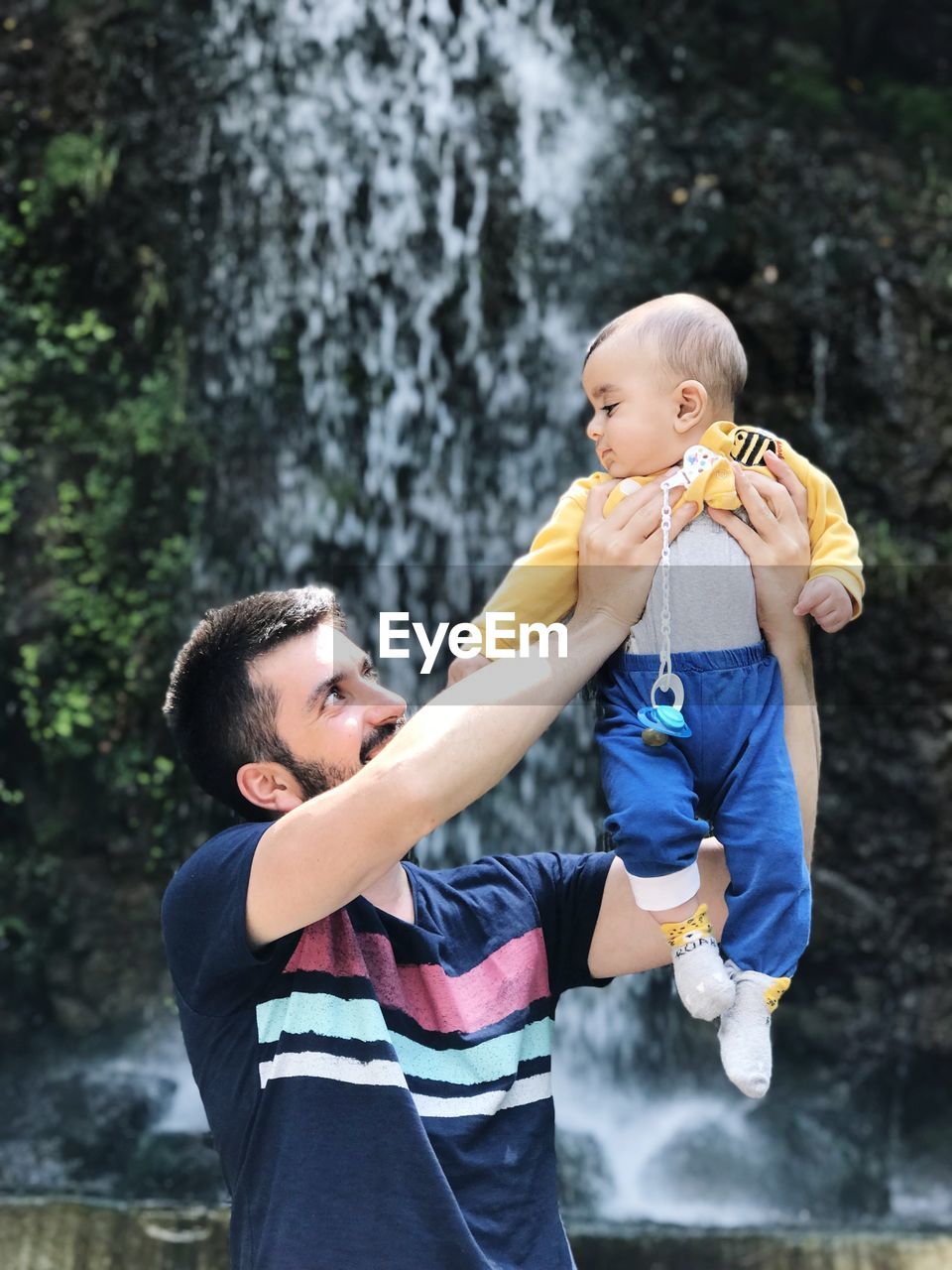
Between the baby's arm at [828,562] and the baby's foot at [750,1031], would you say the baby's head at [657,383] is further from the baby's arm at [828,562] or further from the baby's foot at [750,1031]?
the baby's foot at [750,1031]

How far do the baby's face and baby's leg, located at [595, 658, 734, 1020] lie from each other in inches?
13.2

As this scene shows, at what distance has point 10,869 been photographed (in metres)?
6.62

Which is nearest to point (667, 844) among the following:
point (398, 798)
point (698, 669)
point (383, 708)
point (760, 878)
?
point (760, 878)

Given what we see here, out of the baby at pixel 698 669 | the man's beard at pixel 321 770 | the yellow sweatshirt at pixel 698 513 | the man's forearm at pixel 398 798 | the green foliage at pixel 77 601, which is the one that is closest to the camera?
the man's forearm at pixel 398 798

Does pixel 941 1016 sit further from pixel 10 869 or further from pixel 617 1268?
pixel 10 869

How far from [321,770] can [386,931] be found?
0.82 feet

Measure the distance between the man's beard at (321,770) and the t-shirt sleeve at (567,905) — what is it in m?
0.27

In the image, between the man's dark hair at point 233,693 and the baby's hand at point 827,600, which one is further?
the man's dark hair at point 233,693

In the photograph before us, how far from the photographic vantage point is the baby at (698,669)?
1896mm

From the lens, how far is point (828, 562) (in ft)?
6.51

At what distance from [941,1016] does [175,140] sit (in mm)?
5163

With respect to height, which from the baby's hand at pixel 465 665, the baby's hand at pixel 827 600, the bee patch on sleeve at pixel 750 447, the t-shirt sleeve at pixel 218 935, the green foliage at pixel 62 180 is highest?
the green foliage at pixel 62 180

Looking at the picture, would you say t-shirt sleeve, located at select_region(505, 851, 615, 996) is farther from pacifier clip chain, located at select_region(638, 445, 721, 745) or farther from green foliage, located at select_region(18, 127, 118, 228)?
green foliage, located at select_region(18, 127, 118, 228)

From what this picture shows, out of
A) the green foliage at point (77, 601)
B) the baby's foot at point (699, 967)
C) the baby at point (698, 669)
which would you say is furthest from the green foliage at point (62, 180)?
the baby's foot at point (699, 967)
